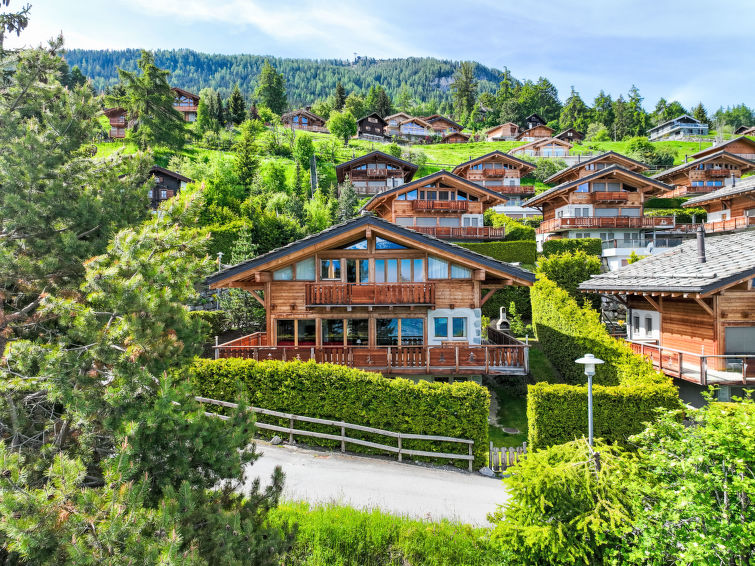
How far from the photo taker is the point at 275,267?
63.2 feet

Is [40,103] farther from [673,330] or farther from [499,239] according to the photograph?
[499,239]

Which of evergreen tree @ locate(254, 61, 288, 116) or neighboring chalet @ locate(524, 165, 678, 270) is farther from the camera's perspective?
evergreen tree @ locate(254, 61, 288, 116)

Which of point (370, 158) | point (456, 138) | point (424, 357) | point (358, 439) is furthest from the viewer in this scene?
point (456, 138)

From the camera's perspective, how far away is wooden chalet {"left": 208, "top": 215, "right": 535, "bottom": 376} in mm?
18531

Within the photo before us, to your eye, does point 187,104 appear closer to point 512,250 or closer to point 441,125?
point 441,125

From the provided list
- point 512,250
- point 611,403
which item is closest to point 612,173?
point 512,250

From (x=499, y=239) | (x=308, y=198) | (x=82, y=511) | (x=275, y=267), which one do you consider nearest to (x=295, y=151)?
(x=308, y=198)

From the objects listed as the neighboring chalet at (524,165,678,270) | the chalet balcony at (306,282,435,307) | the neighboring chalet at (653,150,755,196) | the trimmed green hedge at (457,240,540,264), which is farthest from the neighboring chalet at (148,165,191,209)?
the neighboring chalet at (653,150,755,196)

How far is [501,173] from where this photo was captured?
60.7 meters

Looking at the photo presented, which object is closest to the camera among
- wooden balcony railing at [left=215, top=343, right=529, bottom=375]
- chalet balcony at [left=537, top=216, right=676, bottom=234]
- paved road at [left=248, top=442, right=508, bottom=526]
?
paved road at [left=248, top=442, right=508, bottom=526]

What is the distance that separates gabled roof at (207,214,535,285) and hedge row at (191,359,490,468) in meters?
4.71

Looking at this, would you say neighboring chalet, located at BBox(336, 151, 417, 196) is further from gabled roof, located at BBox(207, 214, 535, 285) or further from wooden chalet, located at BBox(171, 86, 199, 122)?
wooden chalet, located at BBox(171, 86, 199, 122)

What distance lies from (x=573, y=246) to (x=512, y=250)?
579 centimetres

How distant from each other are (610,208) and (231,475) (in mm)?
47486
